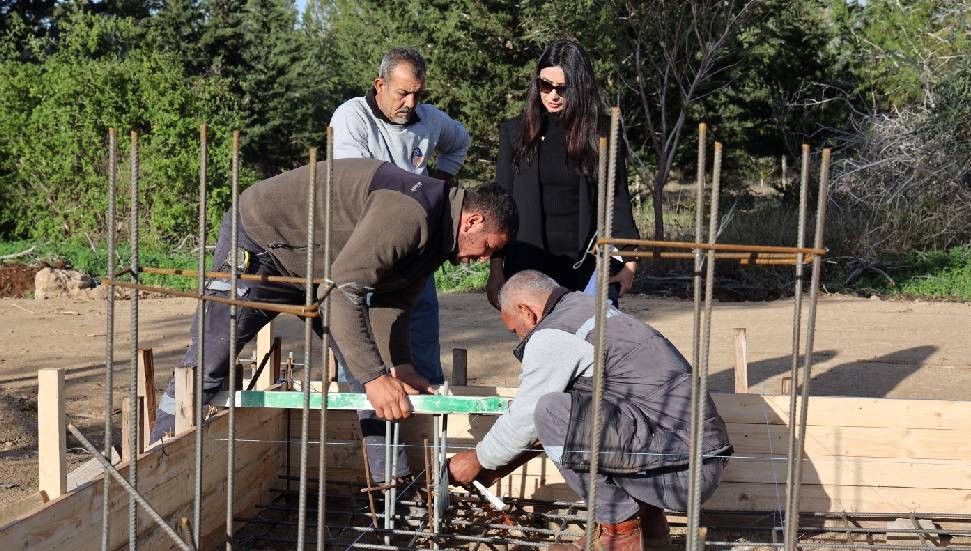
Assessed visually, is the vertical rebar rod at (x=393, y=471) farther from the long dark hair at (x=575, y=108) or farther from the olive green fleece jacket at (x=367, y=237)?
the long dark hair at (x=575, y=108)

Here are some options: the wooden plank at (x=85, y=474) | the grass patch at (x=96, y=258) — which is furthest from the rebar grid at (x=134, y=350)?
the grass patch at (x=96, y=258)

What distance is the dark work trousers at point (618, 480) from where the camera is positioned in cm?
319

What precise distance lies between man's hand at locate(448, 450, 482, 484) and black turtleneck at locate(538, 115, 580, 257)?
3.24ft

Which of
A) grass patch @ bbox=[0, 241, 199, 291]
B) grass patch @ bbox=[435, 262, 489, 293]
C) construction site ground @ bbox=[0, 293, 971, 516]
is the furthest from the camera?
grass patch @ bbox=[435, 262, 489, 293]

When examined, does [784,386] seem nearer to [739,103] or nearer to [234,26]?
[739,103]

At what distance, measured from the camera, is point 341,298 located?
121 inches

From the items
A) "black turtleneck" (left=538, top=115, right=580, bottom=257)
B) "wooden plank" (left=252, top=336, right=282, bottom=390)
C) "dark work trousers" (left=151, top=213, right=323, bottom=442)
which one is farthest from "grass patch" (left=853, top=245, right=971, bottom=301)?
"dark work trousers" (left=151, top=213, right=323, bottom=442)

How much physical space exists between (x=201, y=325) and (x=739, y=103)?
17.7m

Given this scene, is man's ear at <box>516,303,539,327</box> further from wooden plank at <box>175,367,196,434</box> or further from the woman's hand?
wooden plank at <box>175,367,196,434</box>

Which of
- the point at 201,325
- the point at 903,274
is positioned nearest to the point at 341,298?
the point at 201,325

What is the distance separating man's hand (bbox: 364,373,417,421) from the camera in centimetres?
317

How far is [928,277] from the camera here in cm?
1149

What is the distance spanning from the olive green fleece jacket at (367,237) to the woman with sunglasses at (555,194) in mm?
581

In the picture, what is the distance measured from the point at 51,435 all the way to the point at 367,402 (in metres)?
1.05
